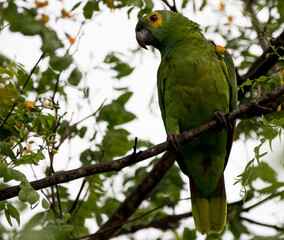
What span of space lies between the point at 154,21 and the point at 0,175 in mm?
2349

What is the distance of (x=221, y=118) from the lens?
9.09 feet

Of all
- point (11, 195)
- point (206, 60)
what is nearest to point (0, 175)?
point (11, 195)

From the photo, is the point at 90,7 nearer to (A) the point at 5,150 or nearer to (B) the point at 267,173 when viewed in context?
(A) the point at 5,150

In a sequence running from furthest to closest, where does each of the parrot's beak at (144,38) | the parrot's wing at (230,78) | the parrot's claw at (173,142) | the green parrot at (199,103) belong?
the parrot's beak at (144,38), the parrot's wing at (230,78), the green parrot at (199,103), the parrot's claw at (173,142)

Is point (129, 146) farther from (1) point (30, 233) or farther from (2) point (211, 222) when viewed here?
(1) point (30, 233)

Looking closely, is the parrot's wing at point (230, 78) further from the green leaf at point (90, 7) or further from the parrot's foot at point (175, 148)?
the green leaf at point (90, 7)

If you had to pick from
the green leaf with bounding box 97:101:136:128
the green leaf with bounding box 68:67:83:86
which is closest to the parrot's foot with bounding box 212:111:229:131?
the green leaf with bounding box 97:101:136:128

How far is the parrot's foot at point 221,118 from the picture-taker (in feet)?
8.93

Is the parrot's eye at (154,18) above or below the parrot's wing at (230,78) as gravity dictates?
above

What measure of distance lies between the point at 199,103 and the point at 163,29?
922 mm

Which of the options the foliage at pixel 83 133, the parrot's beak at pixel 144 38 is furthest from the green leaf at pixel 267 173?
the parrot's beak at pixel 144 38

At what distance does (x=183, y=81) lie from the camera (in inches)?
119

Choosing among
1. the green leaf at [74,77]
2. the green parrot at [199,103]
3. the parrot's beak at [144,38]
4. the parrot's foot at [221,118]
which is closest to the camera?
the green leaf at [74,77]

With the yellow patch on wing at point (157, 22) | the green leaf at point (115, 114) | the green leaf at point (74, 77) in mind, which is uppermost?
the yellow patch on wing at point (157, 22)
